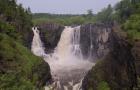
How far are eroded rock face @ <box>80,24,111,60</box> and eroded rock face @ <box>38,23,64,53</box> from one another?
4.25 metres

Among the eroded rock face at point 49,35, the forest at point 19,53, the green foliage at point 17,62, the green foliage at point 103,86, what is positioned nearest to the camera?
the forest at point 19,53

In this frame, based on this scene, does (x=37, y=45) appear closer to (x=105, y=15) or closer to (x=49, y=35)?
(x=49, y=35)

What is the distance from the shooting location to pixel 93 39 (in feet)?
172

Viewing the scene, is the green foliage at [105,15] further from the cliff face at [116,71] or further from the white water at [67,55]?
the cliff face at [116,71]

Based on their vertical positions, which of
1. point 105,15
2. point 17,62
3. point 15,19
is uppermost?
point 15,19

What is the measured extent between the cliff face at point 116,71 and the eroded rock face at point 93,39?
1761cm

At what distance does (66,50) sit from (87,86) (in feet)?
66.9

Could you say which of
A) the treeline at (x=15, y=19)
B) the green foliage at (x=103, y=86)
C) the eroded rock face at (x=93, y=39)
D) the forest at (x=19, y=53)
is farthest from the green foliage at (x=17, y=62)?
the eroded rock face at (x=93, y=39)

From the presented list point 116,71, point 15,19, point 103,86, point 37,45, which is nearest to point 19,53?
point 103,86

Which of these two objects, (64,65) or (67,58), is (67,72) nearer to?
(64,65)

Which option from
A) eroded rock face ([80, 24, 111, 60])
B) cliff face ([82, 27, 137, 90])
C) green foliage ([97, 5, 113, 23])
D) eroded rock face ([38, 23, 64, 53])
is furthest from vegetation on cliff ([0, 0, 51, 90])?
green foliage ([97, 5, 113, 23])

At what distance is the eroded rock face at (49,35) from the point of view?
52938 mm

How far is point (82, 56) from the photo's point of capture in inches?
2035

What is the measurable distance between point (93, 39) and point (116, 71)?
70.7 ft
